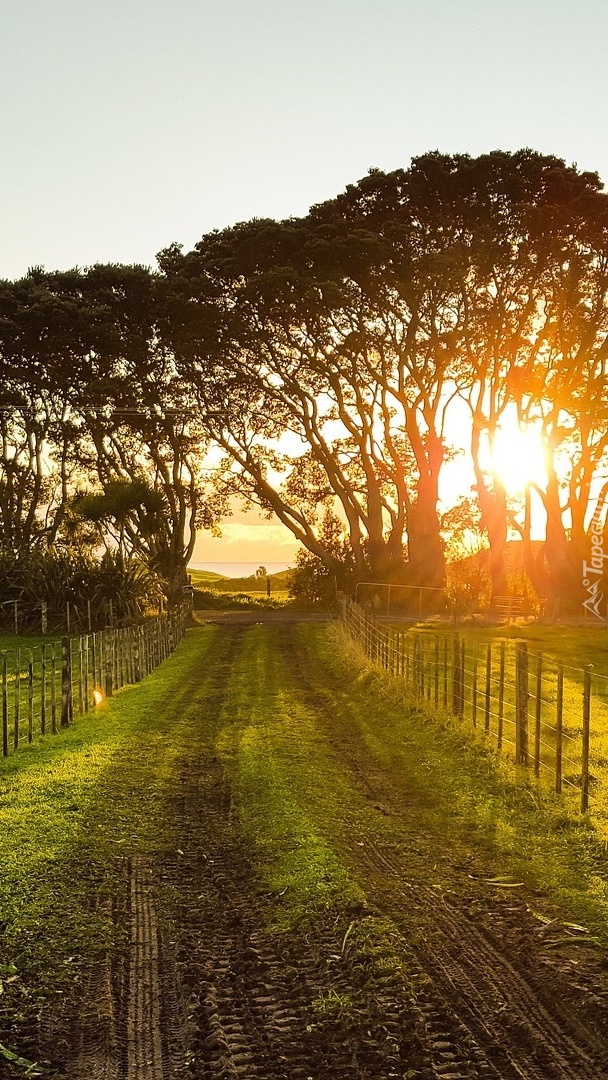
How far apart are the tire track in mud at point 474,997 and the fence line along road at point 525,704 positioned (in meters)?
3.28

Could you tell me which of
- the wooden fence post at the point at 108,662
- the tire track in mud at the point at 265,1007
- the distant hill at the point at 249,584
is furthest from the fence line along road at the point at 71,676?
the distant hill at the point at 249,584

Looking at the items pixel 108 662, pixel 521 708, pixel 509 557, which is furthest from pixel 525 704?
pixel 509 557

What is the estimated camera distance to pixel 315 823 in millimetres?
10352

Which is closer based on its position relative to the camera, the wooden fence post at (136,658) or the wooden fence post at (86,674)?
the wooden fence post at (86,674)

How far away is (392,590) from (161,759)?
32.0 m

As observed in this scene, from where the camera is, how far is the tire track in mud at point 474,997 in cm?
555

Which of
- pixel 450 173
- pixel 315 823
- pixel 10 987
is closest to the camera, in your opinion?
pixel 10 987

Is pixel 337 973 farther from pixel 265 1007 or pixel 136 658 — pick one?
pixel 136 658

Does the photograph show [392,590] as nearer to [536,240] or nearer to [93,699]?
[536,240]

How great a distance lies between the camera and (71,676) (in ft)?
62.5

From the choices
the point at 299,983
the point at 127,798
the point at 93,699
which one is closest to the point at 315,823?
the point at 127,798

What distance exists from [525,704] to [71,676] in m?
9.14

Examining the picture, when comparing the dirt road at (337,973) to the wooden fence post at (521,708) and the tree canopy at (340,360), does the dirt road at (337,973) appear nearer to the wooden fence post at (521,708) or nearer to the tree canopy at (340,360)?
the wooden fence post at (521,708)

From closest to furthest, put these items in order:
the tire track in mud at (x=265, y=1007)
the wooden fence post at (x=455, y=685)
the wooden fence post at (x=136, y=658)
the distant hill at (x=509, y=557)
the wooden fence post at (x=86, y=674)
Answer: the tire track in mud at (x=265, y=1007)
the wooden fence post at (x=455, y=685)
the wooden fence post at (x=86, y=674)
the wooden fence post at (x=136, y=658)
the distant hill at (x=509, y=557)
